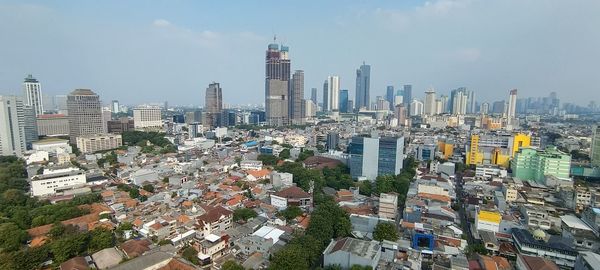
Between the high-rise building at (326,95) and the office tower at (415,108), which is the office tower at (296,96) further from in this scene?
the office tower at (415,108)

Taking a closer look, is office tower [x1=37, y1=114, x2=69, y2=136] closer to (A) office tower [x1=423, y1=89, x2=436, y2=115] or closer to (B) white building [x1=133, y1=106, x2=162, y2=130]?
(B) white building [x1=133, y1=106, x2=162, y2=130]

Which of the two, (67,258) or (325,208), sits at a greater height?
(325,208)

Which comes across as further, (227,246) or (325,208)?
(325,208)

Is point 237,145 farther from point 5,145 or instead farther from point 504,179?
point 504,179

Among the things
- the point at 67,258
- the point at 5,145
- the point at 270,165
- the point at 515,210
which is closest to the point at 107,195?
the point at 67,258

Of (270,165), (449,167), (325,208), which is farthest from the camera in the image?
(270,165)

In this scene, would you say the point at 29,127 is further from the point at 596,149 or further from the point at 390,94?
the point at 390,94

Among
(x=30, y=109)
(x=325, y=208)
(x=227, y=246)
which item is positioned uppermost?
(x=30, y=109)
